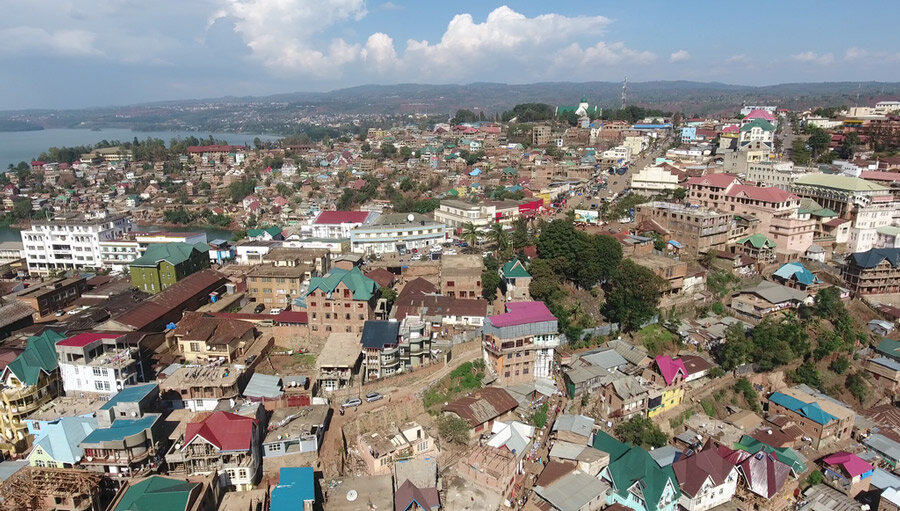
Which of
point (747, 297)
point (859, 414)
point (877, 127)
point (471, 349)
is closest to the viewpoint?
point (471, 349)

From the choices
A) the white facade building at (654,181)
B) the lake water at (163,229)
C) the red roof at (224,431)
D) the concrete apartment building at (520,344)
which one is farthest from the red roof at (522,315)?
the lake water at (163,229)

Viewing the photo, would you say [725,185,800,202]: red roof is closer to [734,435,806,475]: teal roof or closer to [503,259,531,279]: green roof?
[734,435,806,475]: teal roof

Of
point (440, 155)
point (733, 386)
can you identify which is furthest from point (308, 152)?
point (733, 386)

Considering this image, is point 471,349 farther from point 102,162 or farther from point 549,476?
point 102,162

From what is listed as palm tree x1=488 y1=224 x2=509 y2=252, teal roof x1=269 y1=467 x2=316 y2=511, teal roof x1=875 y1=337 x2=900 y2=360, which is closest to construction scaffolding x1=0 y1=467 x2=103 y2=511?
teal roof x1=269 y1=467 x2=316 y2=511

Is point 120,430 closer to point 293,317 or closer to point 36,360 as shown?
point 36,360

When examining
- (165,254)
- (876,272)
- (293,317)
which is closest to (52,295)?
(165,254)
